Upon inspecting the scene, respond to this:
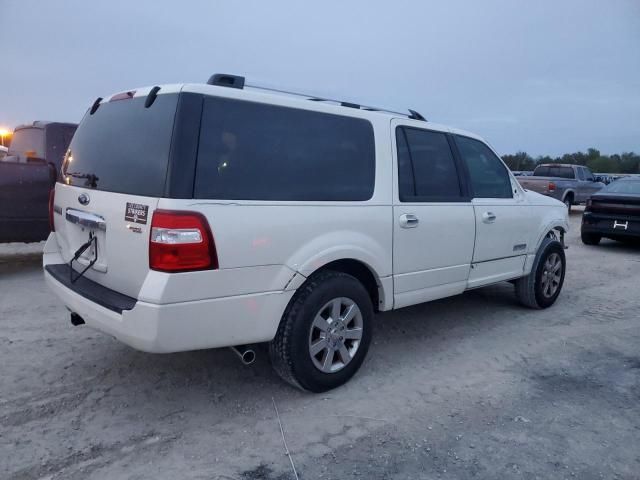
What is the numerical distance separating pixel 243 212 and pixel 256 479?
1.39 metres

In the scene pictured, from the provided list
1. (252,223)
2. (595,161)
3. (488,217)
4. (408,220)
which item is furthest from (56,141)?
(595,161)

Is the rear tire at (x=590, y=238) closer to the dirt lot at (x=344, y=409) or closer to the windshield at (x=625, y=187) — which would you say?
the windshield at (x=625, y=187)

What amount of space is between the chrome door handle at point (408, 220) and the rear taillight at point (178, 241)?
62.2 inches

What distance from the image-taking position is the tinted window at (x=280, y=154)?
2.82 metres

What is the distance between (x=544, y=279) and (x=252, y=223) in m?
3.96

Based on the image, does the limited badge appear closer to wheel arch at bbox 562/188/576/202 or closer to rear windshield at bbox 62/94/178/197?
rear windshield at bbox 62/94/178/197

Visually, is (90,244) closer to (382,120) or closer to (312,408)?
(312,408)

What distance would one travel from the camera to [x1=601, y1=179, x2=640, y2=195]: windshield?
402 inches

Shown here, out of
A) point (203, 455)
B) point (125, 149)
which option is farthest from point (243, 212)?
point (203, 455)

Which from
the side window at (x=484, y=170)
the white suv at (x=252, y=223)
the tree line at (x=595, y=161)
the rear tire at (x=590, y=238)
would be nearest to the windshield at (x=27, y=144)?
the white suv at (x=252, y=223)

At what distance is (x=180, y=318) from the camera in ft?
8.89

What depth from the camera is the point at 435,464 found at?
2.71m

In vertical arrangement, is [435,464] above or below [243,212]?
below

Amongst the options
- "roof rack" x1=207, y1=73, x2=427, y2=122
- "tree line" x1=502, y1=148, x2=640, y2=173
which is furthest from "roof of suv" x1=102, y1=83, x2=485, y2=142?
"tree line" x1=502, y1=148, x2=640, y2=173
